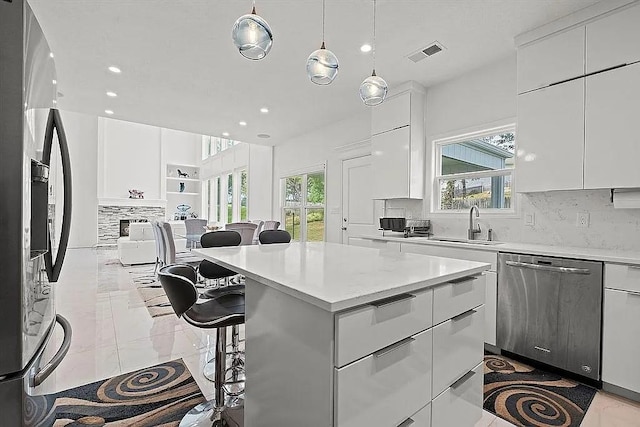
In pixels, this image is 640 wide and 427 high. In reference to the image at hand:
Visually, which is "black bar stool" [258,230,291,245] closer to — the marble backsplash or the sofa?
the marble backsplash

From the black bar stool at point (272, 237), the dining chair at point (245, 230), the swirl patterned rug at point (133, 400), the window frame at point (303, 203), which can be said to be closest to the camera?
the swirl patterned rug at point (133, 400)

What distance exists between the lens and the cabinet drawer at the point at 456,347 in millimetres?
1389

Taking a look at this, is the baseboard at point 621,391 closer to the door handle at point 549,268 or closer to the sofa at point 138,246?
the door handle at point 549,268

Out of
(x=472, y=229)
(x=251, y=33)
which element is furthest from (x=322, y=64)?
(x=472, y=229)

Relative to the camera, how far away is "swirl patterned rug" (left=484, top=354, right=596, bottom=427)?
6.18 feet

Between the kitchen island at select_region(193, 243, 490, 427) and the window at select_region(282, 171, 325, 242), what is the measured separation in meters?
4.58

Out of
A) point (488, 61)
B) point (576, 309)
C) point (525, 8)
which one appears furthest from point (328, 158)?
point (576, 309)

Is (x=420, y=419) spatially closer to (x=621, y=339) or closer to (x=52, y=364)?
(x=52, y=364)

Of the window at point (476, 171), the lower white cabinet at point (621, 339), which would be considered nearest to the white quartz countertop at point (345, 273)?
the lower white cabinet at point (621, 339)

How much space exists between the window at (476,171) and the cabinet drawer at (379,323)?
2632 mm

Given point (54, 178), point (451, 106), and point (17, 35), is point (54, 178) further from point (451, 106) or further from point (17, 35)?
point (451, 106)

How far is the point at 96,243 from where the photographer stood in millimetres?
10117

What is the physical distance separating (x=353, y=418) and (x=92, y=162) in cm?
1207

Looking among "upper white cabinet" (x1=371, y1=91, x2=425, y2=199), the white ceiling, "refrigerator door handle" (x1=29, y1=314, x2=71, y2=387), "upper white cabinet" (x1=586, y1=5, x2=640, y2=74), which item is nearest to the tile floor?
"refrigerator door handle" (x1=29, y1=314, x2=71, y2=387)
